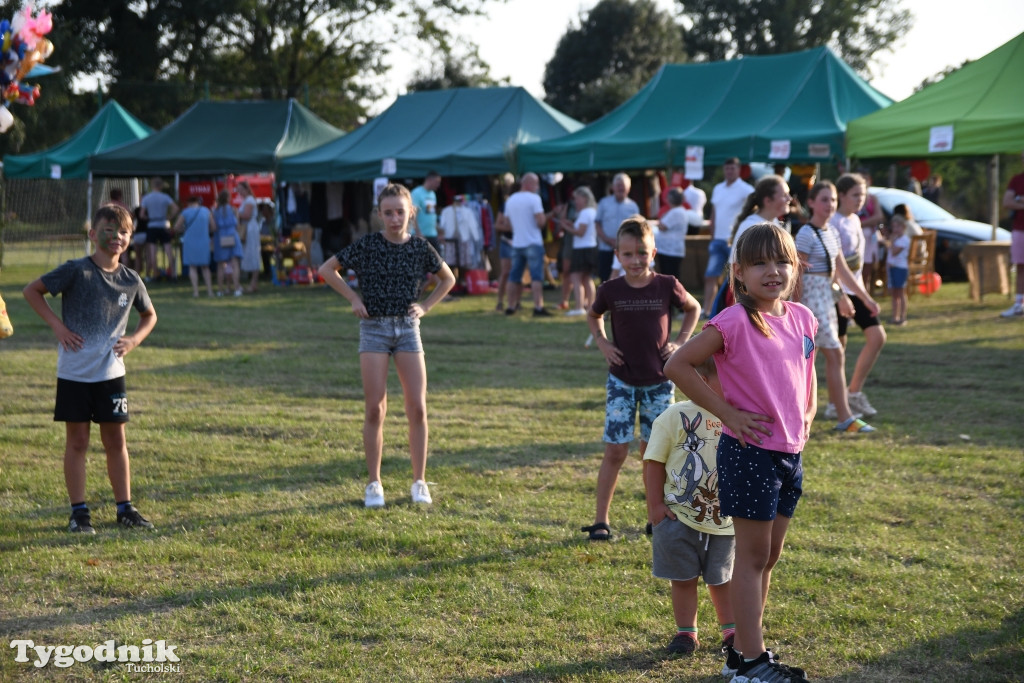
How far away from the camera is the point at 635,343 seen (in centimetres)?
538

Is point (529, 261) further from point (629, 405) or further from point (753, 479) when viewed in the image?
point (753, 479)

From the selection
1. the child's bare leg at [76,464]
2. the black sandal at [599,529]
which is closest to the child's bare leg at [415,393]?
the black sandal at [599,529]

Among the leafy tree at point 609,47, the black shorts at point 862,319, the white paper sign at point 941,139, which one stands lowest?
the black shorts at point 862,319

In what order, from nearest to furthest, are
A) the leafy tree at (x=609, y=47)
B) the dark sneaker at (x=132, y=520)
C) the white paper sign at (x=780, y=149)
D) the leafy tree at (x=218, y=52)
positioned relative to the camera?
the dark sneaker at (x=132, y=520) → the white paper sign at (x=780, y=149) → the leafy tree at (x=218, y=52) → the leafy tree at (x=609, y=47)

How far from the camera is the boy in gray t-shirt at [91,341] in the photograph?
5613 millimetres

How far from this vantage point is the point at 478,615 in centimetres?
458

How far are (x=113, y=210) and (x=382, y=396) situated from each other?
179cm

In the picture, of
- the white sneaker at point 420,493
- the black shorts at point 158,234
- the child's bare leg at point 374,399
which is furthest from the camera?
the black shorts at point 158,234

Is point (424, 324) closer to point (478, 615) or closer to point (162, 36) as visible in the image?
point (478, 615)

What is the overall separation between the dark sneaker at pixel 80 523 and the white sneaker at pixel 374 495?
59.2 inches

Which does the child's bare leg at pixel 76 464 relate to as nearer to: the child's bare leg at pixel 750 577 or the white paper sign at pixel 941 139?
the child's bare leg at pixel 750 577

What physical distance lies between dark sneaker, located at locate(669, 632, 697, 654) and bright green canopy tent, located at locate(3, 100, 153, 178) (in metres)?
24.3

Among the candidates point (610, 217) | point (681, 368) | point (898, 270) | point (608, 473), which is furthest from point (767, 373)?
point (898, 270)

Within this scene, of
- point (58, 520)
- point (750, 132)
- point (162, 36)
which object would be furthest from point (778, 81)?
point (162, 36)
